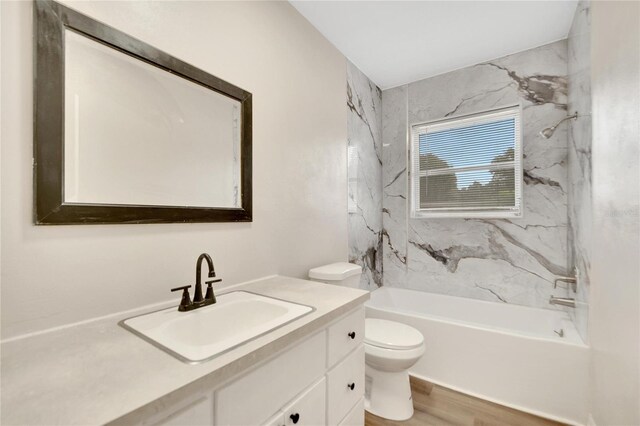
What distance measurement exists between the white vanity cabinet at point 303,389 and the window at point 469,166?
1.82 metres

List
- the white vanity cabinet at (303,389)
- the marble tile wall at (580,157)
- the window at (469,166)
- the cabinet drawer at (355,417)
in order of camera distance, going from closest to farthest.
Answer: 1. the white vanity cabinet at (303,389)
2. the cabinet drawer at (355,417)
3. the marble tile wall at (580,157)
4. the window at (469,166)

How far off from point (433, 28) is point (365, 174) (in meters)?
1.26

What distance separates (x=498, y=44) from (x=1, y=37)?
2.93m

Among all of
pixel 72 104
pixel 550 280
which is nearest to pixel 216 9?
pixel 72 104

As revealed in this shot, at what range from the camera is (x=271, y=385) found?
2.73 ft

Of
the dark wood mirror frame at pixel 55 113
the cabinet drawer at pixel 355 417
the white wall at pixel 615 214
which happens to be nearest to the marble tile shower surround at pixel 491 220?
the white wall at pixel 615 214

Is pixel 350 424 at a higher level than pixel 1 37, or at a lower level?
lower

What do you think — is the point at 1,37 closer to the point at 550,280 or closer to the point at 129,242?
the point at 129,242

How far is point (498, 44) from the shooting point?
227 cm

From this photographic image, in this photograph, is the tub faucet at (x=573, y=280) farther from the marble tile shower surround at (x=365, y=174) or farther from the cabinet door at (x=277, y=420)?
the cabinet door at (x=277, y=420)

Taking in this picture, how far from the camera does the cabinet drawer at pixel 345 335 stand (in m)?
1.11

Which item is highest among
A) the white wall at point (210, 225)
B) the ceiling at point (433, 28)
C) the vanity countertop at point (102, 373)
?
the ceiling at point (433, 28)

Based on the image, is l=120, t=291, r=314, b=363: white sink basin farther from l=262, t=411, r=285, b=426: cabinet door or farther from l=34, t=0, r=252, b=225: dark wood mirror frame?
l=34, t=0, r=252, b=225: dark wood mirror frame

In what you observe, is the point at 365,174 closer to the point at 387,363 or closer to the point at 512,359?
the point at 387,363
